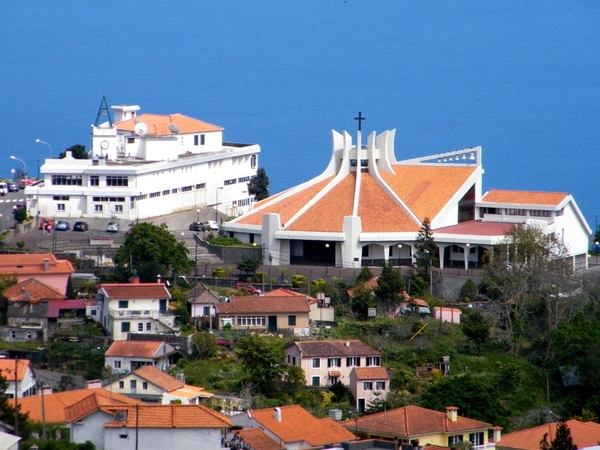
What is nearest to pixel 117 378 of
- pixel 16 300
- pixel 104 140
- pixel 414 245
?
pixel 16 300

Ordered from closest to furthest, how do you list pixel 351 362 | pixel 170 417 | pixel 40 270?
pixel 170 417 < pixel 351 362 < pixel 40 270

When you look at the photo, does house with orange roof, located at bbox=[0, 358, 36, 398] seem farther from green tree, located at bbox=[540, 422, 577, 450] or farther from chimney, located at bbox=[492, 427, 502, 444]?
green tree, located at bbox=[540, 422, 577, 450]

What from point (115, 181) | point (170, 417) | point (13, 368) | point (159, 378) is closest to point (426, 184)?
point (115, 181)

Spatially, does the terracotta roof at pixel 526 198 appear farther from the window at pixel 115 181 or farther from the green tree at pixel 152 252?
the green tree at pixel 152 252

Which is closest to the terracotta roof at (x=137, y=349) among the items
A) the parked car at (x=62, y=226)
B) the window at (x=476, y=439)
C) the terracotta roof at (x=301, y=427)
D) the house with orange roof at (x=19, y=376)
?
the house with orange roof at (x=19, y=376)

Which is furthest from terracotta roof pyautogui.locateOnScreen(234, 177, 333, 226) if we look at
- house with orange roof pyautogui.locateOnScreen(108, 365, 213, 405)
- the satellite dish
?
house with orange roof pyautogui.locateOnScreen(108, 365, 213, 405)

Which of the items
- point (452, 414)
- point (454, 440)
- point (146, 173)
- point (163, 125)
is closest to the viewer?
point (454, 440)

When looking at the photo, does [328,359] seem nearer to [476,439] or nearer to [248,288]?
[476,439]
